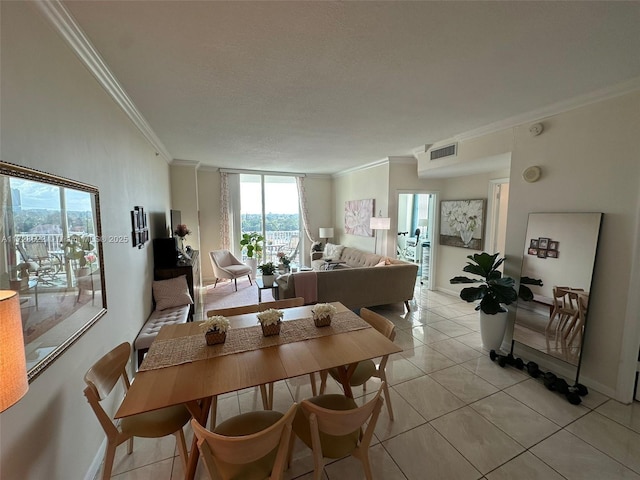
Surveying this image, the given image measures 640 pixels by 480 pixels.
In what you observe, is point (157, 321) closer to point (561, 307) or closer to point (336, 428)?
point (336, 428)

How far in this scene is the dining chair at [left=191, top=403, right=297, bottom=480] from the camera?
1062 millimetres

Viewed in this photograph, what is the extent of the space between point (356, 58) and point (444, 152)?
8.80 ft

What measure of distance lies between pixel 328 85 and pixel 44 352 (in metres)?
2.49

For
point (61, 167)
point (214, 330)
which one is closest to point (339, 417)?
point (214, 330)

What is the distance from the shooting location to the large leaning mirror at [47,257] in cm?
105

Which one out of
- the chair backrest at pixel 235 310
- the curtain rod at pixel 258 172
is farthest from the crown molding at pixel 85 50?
the curtain rod at pixel 258 172

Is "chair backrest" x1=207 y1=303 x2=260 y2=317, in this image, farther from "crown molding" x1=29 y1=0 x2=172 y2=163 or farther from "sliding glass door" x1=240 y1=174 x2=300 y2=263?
"sliding glass door" x1=240 y1=174 x2=300 y2=263

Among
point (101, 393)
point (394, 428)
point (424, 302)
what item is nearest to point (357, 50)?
point (101, 393)

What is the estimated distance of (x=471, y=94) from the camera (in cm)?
243

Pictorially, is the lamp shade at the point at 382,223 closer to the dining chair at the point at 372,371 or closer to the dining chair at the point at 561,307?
the dining chair at the point at 561,307

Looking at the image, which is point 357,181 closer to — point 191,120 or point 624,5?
point 191,120

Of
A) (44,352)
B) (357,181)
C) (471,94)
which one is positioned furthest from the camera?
(357,181)

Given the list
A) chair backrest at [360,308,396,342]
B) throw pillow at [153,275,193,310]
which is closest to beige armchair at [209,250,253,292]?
throw pillow at [153,275,193,310]

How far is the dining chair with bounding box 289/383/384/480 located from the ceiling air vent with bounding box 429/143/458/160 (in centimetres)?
357
